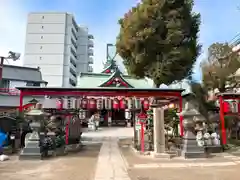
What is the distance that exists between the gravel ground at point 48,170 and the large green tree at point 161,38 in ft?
36.7

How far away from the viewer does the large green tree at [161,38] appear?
18188mm

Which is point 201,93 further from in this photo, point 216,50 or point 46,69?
point 46,69

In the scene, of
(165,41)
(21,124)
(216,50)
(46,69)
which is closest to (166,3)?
(165,41)

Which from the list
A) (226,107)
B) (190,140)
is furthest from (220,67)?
(190,140)

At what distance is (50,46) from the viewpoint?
59.3 meters

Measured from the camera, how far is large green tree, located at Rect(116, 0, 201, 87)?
1819 cm

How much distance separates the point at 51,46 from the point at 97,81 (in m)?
31.7

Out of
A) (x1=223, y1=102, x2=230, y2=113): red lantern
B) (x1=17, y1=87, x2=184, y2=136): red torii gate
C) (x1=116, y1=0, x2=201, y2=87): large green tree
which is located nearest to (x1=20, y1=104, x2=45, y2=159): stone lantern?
(x1=17, y1=87, x2=184, y2=136): red torii gate

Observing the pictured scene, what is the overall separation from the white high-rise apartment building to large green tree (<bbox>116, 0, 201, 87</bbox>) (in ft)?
134

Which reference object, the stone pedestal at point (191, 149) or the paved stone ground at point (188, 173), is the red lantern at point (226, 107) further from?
the paved stone ground at point (188, 173)

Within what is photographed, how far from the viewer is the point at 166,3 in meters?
18.8

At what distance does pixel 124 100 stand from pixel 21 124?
6053 millimetres

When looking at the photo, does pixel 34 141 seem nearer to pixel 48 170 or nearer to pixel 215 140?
pixel 48 170

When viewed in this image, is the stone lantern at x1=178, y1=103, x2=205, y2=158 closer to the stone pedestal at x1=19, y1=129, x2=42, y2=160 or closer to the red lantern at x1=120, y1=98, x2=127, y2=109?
the red lantern at x1=120, y1=98, x2=127, y2=109
